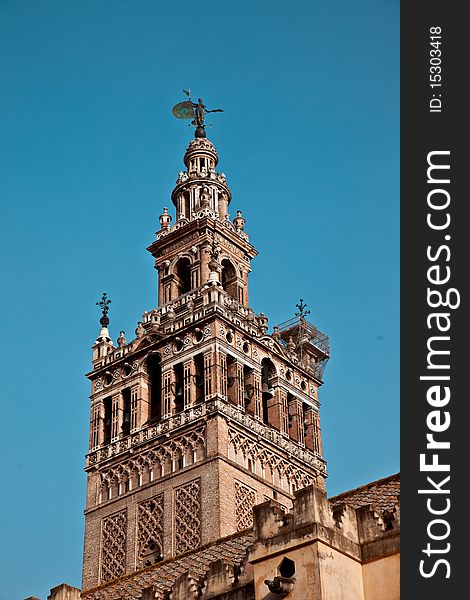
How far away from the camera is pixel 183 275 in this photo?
63.5m

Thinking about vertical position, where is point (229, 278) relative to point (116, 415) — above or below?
above

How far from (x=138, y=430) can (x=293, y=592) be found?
3496cm

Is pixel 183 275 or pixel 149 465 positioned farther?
pixel 183 275

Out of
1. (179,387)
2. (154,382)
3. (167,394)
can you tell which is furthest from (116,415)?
(179,387)

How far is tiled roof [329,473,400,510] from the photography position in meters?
26.9

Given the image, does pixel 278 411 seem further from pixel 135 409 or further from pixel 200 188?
pixel 200 188

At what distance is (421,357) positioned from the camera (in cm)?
1983

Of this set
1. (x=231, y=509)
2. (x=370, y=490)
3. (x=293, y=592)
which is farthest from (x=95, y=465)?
(x=293, y=592)

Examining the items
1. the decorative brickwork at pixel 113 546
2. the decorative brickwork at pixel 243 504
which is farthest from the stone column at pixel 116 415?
the decorative brickwork at pixel 243 504

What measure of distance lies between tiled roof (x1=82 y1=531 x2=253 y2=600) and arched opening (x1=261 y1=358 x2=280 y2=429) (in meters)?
24.9

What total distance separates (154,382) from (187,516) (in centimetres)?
840

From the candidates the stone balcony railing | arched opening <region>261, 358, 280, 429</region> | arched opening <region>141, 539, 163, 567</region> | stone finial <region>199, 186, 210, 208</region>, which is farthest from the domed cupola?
arched opening <region>141, 539, 163, 567</region>

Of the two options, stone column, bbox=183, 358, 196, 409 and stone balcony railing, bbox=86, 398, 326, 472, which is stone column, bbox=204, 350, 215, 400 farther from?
stone column, bbox=183, 358, 196, 409

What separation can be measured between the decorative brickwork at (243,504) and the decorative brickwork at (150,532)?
138 inches
